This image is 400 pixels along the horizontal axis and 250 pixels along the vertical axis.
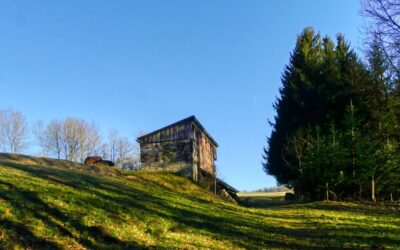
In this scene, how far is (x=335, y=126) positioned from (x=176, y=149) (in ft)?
50.3

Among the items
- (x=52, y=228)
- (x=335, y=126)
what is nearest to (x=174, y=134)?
(x=335, y=126)

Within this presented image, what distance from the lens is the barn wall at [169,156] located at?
41.6 meters

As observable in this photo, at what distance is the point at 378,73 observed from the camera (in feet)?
83.3

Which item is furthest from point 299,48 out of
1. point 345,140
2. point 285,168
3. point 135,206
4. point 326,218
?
point 135,206

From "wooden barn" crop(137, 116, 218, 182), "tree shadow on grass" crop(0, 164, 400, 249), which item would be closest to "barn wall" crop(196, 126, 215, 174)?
"wooden barn" crop(137, 116, 218, 182)

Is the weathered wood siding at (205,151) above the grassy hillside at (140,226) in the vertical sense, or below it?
above

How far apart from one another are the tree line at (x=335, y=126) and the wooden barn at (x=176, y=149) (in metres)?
8.95

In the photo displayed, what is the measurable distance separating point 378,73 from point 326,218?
9646mm

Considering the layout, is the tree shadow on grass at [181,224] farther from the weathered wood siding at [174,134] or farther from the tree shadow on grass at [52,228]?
the weathered wood siding at [174,134]

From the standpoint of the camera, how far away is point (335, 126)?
40250 millimetres

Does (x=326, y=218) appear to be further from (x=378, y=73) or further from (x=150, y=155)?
(x=150, y=155)

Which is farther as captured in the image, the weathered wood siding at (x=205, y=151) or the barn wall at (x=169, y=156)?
the weathered wood siding at (x=205, y=151)

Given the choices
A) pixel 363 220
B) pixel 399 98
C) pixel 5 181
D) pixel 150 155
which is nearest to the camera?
pixel 5 181

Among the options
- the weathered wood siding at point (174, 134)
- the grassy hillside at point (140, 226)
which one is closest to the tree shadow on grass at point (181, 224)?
the grassy hillside at point (140, 226)
